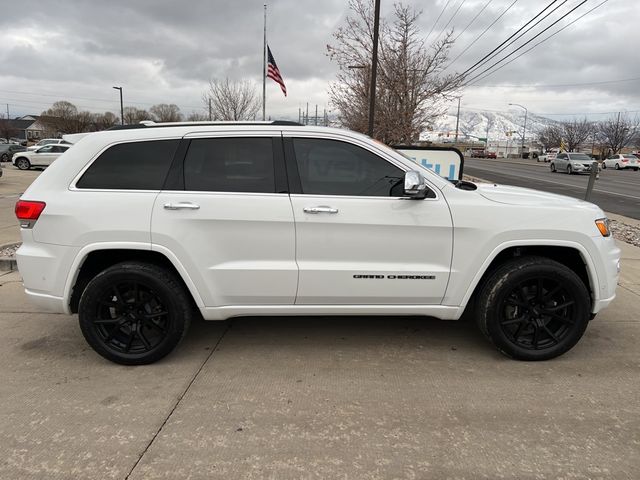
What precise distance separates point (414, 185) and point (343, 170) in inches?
23.3

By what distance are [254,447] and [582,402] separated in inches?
85.1

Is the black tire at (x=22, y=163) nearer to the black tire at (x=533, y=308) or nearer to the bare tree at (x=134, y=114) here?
the black tire at (x=533, y=308)

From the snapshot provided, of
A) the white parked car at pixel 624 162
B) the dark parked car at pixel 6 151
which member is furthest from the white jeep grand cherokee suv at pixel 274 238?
the white parked car at pixel 624 162

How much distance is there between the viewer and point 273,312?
3633mm

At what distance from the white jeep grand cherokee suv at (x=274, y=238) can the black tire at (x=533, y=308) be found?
13mm

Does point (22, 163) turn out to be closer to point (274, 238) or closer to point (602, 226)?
point (274, 238)

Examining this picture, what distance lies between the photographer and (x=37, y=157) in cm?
2805

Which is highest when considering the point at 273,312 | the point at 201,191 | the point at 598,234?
the point at 201,191

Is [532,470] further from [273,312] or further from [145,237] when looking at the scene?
[145,237]

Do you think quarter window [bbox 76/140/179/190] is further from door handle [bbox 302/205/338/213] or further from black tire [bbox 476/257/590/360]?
black tire [bbox 476/257/590/360]

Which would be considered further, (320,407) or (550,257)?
(550,257)

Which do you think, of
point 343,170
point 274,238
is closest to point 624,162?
point 343,170

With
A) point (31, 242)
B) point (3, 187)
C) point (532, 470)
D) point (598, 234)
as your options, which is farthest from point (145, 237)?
point (3, 187)

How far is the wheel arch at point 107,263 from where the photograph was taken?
3441mm
